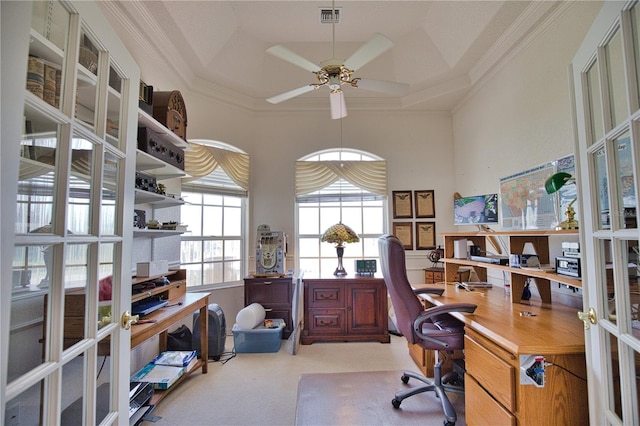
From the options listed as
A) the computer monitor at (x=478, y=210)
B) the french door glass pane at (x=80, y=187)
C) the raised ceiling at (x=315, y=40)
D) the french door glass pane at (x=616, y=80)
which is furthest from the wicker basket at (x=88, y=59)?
the computer monitor at (x=478, y=210)

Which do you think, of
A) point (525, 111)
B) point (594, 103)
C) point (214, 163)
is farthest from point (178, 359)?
point (525, 111)

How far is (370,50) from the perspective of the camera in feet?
6.24

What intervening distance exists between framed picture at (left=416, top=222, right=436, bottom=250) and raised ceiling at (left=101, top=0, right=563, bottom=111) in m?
1.65

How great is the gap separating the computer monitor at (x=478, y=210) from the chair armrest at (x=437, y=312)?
105 centimetres

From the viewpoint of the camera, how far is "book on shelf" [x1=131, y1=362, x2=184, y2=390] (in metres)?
2.08

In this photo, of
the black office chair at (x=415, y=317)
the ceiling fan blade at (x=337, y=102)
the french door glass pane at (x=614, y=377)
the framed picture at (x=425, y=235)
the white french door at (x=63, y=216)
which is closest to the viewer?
the white french door at (x=63, y=216)

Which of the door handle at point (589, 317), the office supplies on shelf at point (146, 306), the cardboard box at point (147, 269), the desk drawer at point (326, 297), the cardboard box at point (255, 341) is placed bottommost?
the cardboard box at point (255, 341)

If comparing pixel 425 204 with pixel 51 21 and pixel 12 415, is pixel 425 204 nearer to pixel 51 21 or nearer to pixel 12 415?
pixel 51 21

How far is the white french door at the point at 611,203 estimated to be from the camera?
85cm

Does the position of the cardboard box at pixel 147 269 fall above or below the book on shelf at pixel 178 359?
above

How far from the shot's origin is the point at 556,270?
64.7 inches

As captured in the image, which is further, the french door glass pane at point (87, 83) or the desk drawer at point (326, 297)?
the desk drawer at point (326, 297)

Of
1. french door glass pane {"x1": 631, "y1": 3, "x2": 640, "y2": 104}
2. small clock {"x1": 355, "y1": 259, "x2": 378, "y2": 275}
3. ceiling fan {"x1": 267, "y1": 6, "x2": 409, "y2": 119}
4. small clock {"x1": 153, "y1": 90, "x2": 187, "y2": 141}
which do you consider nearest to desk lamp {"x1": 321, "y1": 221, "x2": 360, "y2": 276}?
small clock {"x1": 355, "y1": 259, "x2": 378, "y2": 275}

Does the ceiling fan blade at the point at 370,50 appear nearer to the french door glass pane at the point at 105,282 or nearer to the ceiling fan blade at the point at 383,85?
the ceiling fan blade at the point at 383,85
